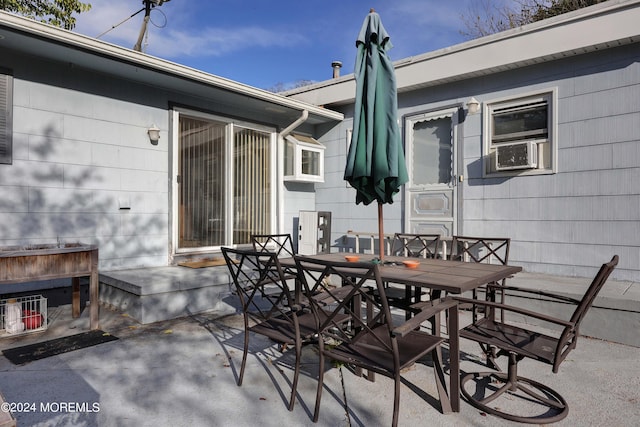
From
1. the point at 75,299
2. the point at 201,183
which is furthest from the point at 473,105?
the point at 75,299

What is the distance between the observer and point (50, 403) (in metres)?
2.20

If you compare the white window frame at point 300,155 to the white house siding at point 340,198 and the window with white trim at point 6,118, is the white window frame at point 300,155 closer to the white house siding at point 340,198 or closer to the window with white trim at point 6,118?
the white house siding at point 340,198

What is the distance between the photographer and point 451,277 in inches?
92.6

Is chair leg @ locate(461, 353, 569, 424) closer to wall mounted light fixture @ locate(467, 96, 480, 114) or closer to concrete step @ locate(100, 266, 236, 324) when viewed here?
concrete step @ locate(100, 266, 236, 324)

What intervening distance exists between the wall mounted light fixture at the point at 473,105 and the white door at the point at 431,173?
0.24m

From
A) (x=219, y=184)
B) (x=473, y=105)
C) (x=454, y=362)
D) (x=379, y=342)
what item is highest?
(x=473, y=105)

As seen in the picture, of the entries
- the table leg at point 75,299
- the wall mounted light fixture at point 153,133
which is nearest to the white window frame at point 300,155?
the wall mounted light fixture at point 153,133

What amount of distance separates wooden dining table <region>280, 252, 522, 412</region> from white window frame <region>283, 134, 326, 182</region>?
11.1 ft

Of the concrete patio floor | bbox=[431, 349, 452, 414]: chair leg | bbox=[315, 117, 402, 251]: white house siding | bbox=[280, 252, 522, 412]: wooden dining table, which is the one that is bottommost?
the concrete patio floor

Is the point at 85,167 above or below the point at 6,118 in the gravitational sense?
below

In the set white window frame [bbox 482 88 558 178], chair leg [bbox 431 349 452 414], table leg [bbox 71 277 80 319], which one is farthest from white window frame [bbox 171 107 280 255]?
chair leg [bbox 431 349 452 414]

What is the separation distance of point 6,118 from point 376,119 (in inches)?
142

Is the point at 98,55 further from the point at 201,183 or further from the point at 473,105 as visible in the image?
the point at 473,105

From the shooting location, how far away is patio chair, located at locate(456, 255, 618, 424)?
6.31 feet
